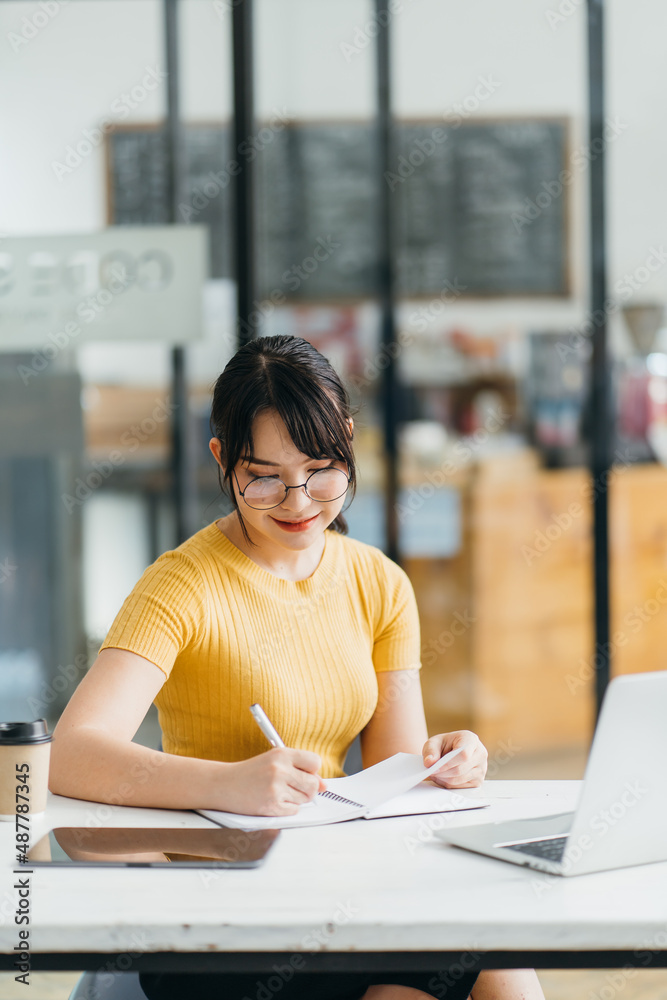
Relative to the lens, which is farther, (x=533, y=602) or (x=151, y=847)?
(x=533, y=602)

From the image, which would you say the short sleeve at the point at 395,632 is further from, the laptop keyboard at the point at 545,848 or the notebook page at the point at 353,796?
the laptop keyboard at the point at 545,848

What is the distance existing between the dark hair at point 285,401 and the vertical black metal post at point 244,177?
1.49 metres

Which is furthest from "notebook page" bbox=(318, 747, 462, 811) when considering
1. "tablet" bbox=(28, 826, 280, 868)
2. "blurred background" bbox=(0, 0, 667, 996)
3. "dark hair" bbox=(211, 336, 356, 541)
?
"blurred background" bbox=(0, 0, 667, 996)

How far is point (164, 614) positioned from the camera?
1326mm

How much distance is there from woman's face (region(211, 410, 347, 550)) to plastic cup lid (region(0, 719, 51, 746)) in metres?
0.39

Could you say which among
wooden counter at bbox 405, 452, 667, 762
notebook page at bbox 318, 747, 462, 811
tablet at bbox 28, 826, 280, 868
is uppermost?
tablet at bbox 28, 826, 280, 868

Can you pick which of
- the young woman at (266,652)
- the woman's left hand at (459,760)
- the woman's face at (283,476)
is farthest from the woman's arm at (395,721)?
the woman's face at (283,476)

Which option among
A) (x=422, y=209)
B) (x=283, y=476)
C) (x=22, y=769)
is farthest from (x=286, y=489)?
(x=422, y=209)

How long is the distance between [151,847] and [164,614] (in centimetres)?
36

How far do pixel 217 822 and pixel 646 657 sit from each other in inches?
84.2

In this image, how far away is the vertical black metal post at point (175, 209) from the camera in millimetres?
2881

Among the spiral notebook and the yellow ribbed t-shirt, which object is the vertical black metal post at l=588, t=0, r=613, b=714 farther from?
the spiral notebook

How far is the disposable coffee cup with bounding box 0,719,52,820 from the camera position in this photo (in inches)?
44.9

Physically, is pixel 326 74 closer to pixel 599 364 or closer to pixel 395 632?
pixel 599 364
